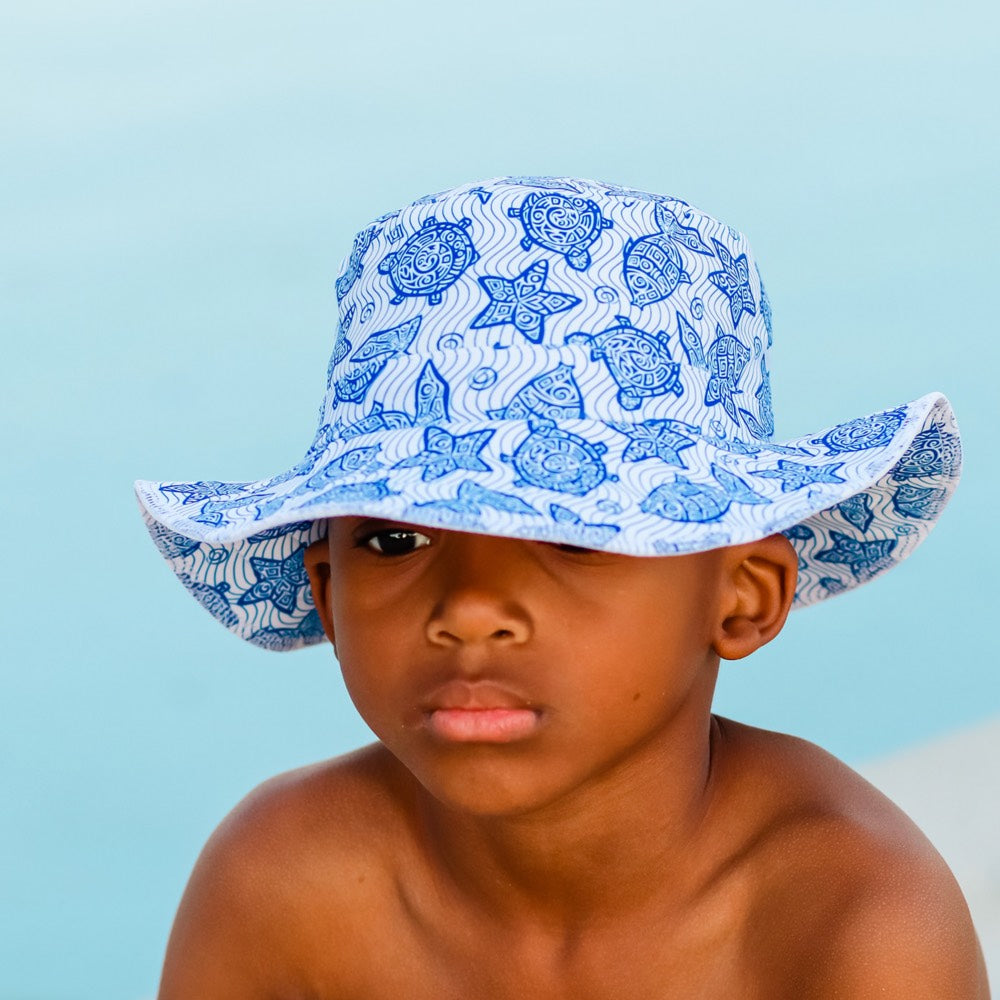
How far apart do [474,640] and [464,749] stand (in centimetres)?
8

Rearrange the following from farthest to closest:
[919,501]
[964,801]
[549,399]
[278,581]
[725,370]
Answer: [964,801]
[278,581]
[919,501]
[725,370]
[549,399]

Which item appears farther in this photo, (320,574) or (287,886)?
(287,886)

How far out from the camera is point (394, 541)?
1239 mm

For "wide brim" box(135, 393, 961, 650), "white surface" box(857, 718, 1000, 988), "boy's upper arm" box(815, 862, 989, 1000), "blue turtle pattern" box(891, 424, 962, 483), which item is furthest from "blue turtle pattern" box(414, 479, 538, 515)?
"white surface" box(857, 718, 1000, 988)

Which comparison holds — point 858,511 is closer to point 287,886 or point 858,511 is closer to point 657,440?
point 657,440

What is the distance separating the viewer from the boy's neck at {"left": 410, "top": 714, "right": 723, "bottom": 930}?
1.33 metres

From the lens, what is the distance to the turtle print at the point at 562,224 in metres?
1.23

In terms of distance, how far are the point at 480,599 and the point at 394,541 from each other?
115mm

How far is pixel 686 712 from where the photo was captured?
1.33m

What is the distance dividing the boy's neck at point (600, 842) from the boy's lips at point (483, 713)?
7.2 inches

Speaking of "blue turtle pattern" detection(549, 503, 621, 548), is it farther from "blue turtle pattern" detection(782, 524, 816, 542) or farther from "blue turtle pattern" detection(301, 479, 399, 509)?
"blue turtle pattern" detection(782, 524, 816, 542)

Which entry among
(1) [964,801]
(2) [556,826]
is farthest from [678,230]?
(1) [964,801]

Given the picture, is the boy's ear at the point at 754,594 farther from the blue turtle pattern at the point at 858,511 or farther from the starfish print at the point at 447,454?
the starfish print at the point at 447,454

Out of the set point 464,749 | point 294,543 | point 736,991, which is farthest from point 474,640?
point 736,991
